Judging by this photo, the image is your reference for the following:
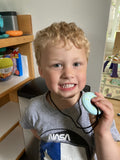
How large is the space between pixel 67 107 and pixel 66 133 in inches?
4.5

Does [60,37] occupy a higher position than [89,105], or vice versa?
[60,37]

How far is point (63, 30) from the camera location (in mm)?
519

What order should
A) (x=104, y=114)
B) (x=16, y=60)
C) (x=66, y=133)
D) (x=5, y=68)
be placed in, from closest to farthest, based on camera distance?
(x=104, y=114) → (x=66, y=133) → (x=5, y=68) → (x=16, y=60)

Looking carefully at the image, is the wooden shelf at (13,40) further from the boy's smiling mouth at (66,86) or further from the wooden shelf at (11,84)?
the boy's smiling mouth at (66,86)

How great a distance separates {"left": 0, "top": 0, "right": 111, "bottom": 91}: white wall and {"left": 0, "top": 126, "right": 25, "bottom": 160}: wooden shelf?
84 centimetres

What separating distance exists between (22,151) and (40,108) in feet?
2.57

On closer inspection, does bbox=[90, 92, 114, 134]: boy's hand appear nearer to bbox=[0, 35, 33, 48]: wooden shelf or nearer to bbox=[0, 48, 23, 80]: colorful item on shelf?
bbox=[0, 35, 33, 48]: wooden shelf

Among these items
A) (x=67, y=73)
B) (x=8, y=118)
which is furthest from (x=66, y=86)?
(x=8, y=118)

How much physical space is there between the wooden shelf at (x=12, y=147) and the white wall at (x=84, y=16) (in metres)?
0.84

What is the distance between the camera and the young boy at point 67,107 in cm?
49

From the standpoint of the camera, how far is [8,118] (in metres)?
1.14

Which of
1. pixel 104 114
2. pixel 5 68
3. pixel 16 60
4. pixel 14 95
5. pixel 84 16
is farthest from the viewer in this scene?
pixel 14 95

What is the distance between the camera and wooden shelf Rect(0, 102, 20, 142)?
1008mm

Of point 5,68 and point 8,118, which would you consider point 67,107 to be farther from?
point 8,118
